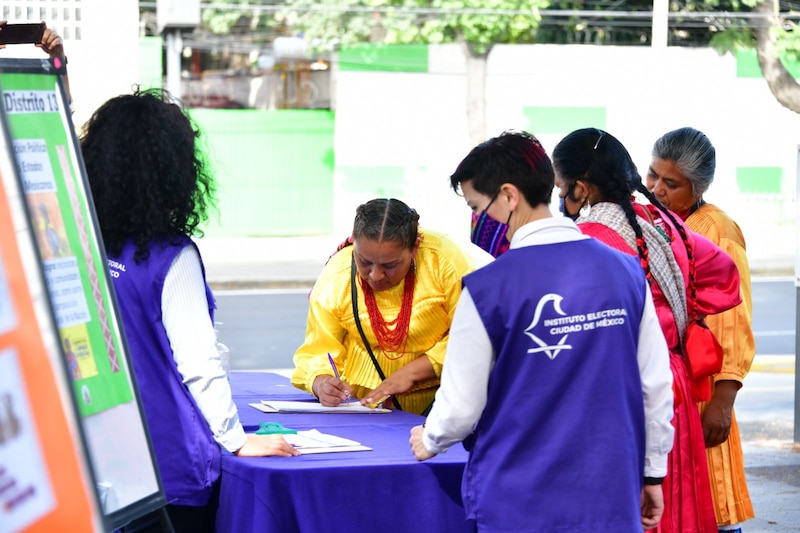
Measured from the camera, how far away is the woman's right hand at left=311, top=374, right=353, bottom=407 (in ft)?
13.9

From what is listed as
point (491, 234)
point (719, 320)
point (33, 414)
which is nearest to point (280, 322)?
point (491, 234)

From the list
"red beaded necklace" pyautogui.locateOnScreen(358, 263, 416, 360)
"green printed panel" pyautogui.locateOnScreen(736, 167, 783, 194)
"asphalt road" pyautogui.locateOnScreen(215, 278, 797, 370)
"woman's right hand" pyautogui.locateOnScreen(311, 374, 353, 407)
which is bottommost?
"asphalt road" pyautogui.locateOnScreen(215, 278, 797, 370)

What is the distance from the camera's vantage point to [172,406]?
3238 mm

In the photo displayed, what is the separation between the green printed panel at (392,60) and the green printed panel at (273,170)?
1.10 metres

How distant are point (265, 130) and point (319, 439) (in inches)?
733

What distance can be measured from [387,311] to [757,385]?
254 inches

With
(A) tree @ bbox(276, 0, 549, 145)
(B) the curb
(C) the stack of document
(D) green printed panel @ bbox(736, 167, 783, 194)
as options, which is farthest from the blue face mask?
(D) green printed panel @ bbox(736, 167, 783, 194)

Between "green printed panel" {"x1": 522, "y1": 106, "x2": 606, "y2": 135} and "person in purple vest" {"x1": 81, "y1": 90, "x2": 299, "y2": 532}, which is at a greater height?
"person in purple vest" {"x1": 81, "y1": 90, "x2": 299, "y2": 532}

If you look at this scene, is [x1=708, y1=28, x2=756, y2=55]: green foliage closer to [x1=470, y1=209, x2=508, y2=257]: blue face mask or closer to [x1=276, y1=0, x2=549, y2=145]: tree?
[x1=276, y1=0, x2=549, y2=145]: tree

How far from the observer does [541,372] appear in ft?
9.11

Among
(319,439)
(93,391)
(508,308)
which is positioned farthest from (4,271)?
(319,439)

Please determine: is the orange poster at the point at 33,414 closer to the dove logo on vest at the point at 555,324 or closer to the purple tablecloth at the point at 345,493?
the dove logo on vest at the point at 555,324

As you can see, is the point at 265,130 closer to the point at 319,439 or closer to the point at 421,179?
the point at 421,179

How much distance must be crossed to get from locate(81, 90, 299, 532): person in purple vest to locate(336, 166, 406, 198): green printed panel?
18.2 metres
